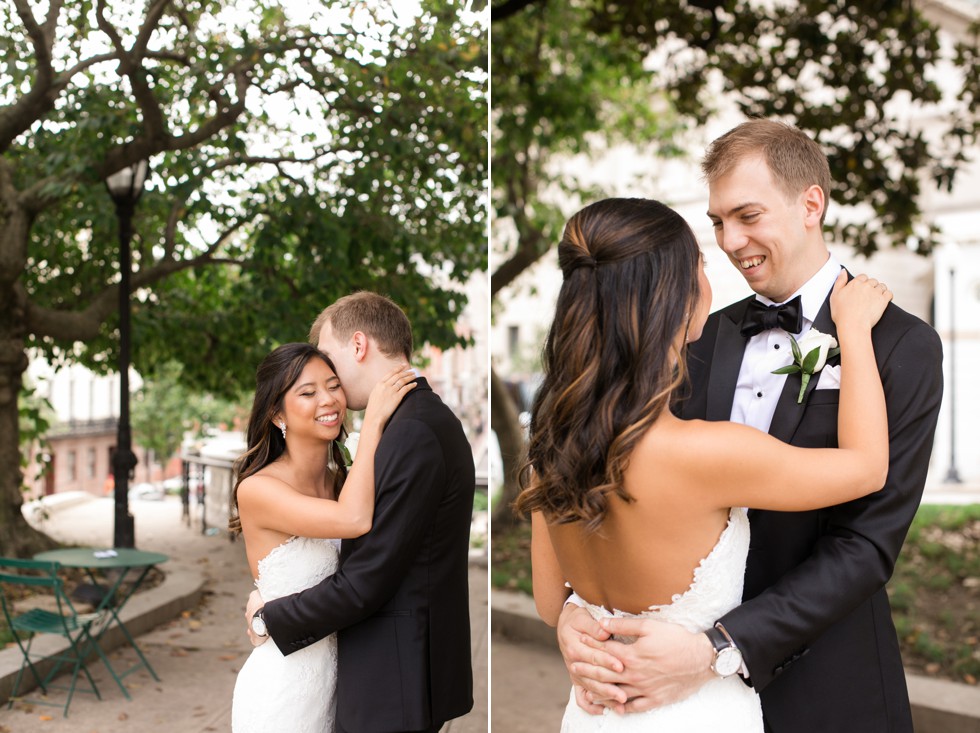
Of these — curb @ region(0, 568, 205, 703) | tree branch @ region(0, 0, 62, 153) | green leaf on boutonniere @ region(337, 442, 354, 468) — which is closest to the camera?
green leaf on boutonniere @ region(337, 442, 354, 468)

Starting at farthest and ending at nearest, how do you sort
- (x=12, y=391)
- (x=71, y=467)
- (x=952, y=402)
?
(x=952, y=402) → (x=71, y=467) → (x=12, y=391)

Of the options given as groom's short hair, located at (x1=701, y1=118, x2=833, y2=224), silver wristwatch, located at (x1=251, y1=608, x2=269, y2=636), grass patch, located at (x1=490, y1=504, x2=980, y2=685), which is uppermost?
groom's short hair, located at (x1=701, y1=118, x2=833, y2=224)

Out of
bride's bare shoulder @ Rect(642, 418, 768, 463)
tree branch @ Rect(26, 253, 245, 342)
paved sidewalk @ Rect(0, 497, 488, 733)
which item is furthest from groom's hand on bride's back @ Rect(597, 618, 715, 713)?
tree branch @ Rect(26, 253, 245, 342)

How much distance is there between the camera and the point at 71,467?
7.10 meters

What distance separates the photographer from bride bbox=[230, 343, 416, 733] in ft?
7.68

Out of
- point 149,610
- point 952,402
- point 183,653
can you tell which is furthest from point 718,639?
point 952,402

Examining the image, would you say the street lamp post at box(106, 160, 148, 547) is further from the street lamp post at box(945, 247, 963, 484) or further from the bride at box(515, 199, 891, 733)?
the street lamp post at box(945, 247, 963, 484)

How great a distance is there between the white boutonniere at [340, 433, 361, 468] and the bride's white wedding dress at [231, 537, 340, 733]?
0.28 m

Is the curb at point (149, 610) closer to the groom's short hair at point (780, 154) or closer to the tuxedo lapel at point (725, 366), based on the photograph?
the tuxedo lapel at point (725, 366)

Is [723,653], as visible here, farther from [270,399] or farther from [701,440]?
[270,399]

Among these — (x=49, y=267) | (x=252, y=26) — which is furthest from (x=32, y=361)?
(x=252, y=26)

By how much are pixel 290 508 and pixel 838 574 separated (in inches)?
48.1

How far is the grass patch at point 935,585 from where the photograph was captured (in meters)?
6.17

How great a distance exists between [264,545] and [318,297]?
2.48 meters
